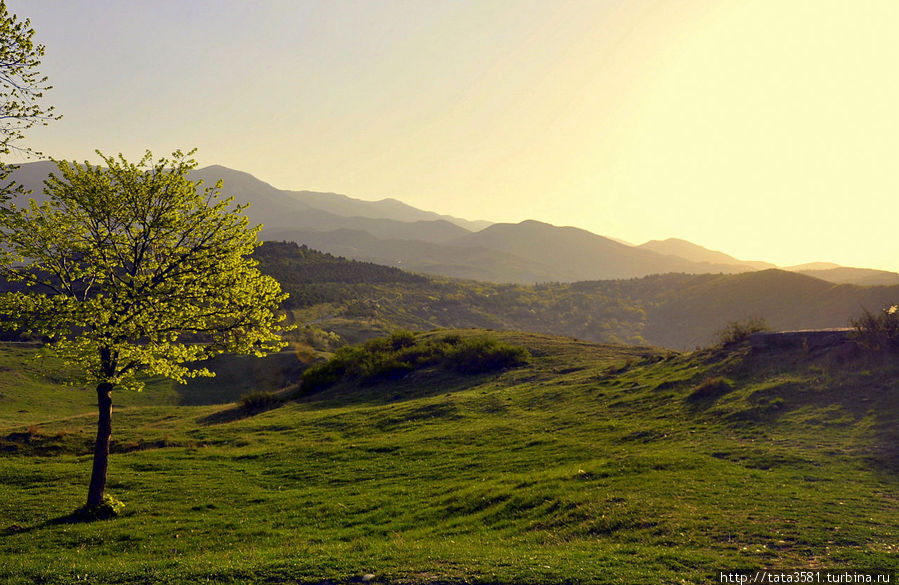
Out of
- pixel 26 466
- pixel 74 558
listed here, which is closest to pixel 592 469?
pixel 74 558

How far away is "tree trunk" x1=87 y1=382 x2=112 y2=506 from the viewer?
18469 millimetres

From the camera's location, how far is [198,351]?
1848 cm

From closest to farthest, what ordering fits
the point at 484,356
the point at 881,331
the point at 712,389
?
the point at 881,331
the point at 712,389
the point at 484,356

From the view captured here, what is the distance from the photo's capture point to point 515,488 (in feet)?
56.3

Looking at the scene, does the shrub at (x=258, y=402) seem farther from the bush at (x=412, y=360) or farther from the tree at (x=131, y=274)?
the tree at (x=131, y=274)

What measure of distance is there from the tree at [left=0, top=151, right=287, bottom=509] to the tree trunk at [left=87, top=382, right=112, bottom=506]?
0.12ft

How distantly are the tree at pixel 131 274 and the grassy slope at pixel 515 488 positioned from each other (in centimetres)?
503

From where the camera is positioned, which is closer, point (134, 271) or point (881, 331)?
point (134, 271)

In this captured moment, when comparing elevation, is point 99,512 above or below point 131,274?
below

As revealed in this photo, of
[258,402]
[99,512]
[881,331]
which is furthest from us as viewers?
[258,402]

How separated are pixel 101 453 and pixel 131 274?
261 inches

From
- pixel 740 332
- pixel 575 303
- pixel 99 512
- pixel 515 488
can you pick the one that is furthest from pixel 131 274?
pixel 575 303

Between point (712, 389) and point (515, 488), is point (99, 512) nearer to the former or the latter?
point (515, 488)

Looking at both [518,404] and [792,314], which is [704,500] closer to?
[518,404]
